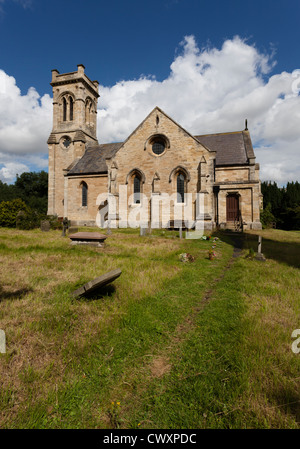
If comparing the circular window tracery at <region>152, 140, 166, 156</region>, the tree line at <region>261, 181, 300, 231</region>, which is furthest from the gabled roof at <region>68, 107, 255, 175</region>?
the tree line at <region>261, 181, 300, 231</region>

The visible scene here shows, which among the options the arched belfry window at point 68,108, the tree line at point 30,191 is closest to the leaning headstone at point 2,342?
the arched belfry window at point 68,108

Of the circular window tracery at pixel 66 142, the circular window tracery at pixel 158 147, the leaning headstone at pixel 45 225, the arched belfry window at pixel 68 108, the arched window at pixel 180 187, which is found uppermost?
the arched belfry window at pixel 68 108

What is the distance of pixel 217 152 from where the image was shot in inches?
920

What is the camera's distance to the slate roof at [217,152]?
72.4ft

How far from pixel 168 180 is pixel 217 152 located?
8041 mm

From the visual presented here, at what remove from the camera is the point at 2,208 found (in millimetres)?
17500

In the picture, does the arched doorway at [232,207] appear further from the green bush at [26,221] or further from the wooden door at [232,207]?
the green bush at [26,221]

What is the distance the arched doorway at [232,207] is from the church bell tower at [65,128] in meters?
19.9

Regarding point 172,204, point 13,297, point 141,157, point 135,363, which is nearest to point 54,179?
point 141,157

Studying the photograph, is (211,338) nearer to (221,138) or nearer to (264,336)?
(264,336)

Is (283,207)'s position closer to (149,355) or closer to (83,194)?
(83,194)

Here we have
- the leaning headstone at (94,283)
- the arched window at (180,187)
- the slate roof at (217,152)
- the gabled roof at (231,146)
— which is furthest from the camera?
the slate roof at (217,152)

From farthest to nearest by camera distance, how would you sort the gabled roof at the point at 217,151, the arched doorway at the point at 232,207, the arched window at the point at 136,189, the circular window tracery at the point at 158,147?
the gabled roof at the point at 217,151
the arched doorway at the point at 232,207
the arched window at the point at 136,189
the circular window tracery at the point at 158,147

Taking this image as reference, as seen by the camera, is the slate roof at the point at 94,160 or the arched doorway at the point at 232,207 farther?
the slate roof at the point at 94,160
